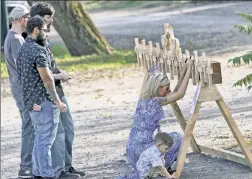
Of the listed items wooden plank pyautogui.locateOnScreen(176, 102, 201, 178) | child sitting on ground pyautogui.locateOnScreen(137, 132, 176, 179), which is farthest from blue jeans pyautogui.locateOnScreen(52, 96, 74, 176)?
wooden plank pyautogui.locateOnScreen(176, 102, 201, 178)

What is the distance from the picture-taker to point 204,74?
8320mm

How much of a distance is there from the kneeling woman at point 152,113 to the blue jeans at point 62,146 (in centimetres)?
77

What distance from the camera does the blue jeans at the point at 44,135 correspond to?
29.1 feet

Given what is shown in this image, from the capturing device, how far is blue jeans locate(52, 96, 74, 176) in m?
9.20

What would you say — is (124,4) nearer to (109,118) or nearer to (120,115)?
(120,115)

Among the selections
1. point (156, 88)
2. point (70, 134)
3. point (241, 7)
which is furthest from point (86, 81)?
point (241, 7)

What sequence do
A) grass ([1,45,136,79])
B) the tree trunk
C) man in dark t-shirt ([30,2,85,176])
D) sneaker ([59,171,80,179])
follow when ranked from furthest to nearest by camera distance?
1. the tree trunk
2. grass ([1,45,136,79])
3. sneaker ([59,171,80,179])
4. man in dark t-shirt ([30,2,85,176])

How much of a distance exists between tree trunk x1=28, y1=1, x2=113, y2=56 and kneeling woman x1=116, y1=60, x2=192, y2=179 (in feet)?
37.1

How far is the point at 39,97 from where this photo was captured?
29.1ft

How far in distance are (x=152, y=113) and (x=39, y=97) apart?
111 centimetres

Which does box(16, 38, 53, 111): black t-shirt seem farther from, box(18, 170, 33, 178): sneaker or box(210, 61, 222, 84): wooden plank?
box(210, 61, 222, 84): wooden plank

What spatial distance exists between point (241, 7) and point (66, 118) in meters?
19.7

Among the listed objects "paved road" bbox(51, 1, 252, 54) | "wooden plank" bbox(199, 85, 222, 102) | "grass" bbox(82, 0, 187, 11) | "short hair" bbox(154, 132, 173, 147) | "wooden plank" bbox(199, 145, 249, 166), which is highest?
"wooden plank" bbox(199, 85, 222, 102)

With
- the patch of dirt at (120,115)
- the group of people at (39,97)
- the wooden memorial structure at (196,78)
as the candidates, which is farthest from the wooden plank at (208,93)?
the group of people at (39,97)
